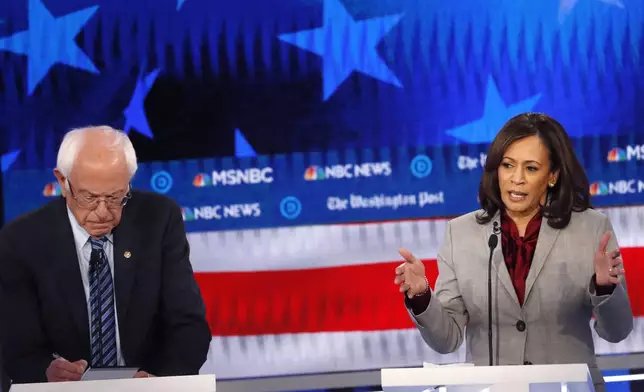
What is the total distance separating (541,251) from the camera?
9.11ft

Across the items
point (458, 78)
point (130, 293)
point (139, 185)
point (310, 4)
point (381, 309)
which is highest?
point (310, 4)

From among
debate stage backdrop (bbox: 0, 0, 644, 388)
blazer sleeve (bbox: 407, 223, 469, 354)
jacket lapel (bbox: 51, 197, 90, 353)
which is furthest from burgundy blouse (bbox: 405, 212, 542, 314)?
debate stage backdrop (bbox: 0, 0, 644, 388)

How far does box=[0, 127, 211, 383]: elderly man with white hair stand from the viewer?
2758 mm

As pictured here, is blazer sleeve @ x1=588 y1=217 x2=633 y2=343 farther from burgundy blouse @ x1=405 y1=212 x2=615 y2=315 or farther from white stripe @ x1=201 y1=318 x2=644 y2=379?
white stripe @ x1=201 y1=318 x2=644 y2=379

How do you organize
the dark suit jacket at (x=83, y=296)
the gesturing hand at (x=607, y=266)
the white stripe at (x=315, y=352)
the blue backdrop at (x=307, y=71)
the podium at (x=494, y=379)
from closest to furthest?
the podium at (x=494, y=379) → the gesturing hand at (x=607, y=266) → the dark suit jacket at (x=83, y=296) → the blue backdrop at (x=307, y=71) → the white stripe at (x=315, y=352)

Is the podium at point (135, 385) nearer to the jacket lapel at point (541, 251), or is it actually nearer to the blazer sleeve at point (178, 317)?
the blazer sleeve at point (178, 317)

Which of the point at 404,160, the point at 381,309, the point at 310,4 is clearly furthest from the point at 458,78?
the point at 381,309

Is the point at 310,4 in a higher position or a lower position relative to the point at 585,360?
higher

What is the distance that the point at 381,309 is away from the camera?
421 cm

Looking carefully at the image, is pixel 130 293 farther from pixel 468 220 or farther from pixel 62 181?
pixel 468 220

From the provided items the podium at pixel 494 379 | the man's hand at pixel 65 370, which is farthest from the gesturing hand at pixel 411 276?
the man's hand at pixel 65 370

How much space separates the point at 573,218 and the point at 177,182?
1.86 metres

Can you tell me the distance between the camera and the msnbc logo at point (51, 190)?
4121 mm

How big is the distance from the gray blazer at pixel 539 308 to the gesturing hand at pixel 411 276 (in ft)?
0.31
